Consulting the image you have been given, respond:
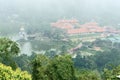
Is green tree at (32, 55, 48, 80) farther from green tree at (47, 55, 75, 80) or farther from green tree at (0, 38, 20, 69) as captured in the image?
green tree at (0, 38, 20, 69)

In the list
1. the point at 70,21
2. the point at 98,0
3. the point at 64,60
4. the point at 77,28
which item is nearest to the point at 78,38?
the point at 77,28

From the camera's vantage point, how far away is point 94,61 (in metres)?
23.4

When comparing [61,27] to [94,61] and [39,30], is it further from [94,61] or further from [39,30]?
[94,61]

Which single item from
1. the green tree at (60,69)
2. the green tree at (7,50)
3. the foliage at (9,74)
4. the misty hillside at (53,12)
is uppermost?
the foliage at (9,74)

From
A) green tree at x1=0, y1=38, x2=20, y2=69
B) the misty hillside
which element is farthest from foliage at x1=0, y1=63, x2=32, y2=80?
the misty hillside

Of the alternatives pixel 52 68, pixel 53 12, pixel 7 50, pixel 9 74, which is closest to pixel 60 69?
pixel 52 68

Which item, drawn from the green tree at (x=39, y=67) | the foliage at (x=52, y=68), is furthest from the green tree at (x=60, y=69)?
the green tree at (x=39, y=67)

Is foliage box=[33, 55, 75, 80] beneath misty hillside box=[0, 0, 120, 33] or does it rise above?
above

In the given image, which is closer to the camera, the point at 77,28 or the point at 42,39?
the point at 42,39

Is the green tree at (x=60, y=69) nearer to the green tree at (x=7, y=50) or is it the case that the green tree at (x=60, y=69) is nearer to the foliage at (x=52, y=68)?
the foliage at (x=52, y=68)

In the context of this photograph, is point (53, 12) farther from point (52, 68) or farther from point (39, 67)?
point (39, 67)

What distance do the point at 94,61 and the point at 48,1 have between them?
24.1 metres

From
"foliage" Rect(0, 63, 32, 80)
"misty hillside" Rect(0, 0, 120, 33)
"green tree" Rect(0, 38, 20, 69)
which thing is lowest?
"misty hillside" Rect(0, 0, 120, 33)

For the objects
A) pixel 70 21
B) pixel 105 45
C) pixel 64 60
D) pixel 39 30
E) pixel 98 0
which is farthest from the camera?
pixel 98 0
